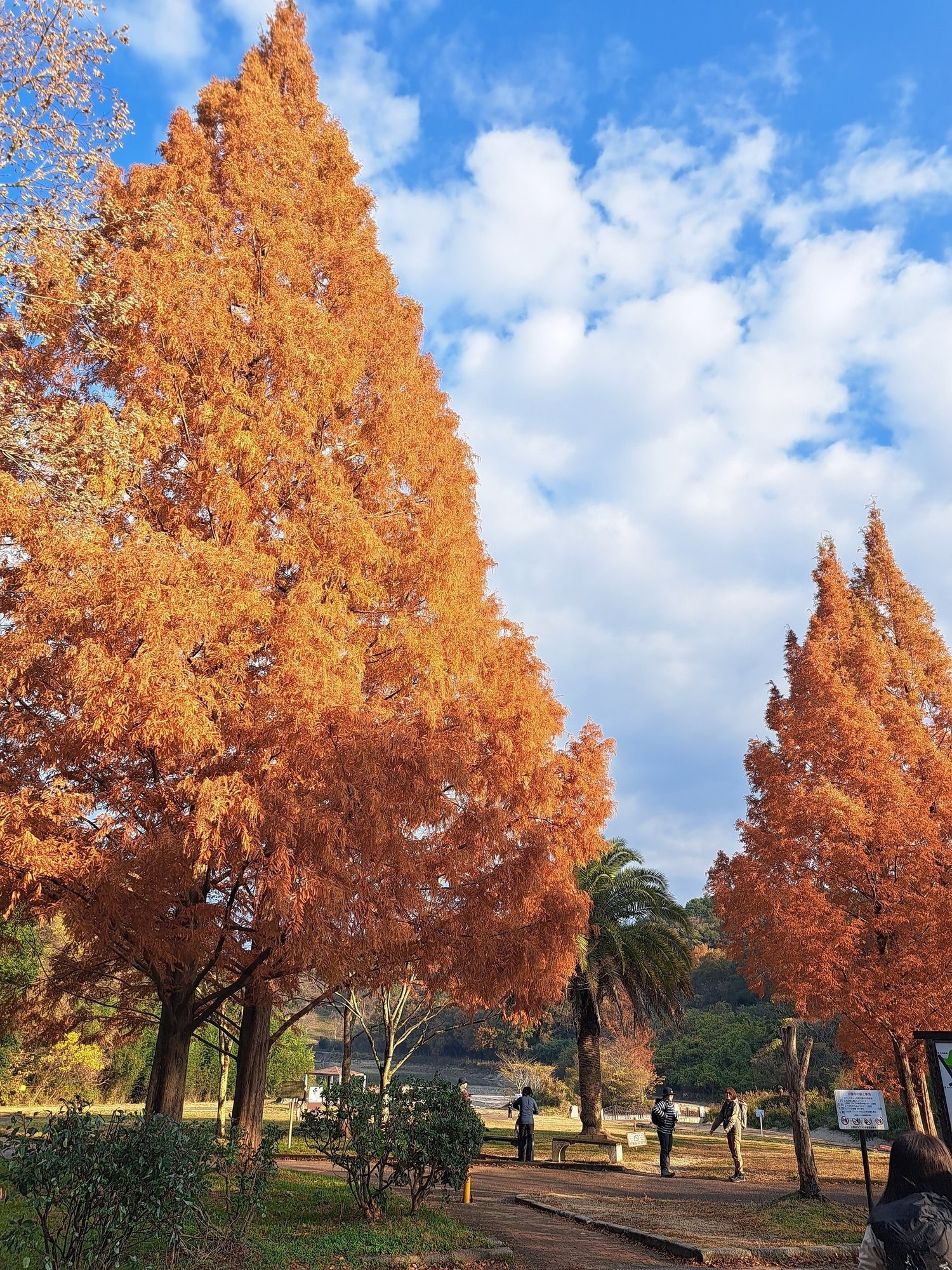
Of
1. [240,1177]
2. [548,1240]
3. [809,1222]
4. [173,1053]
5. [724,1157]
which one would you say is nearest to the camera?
[240,1177]

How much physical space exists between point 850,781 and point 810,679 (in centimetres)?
185

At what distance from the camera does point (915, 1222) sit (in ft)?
10.6

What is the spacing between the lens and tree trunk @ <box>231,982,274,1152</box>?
997 cm

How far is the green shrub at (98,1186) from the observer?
17.4 feet

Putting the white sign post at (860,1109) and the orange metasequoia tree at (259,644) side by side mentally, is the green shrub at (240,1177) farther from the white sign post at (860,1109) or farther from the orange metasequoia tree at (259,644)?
the white sign post at (860,1109)

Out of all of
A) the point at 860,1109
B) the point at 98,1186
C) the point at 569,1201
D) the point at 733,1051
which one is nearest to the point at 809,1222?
the point at 860,1109

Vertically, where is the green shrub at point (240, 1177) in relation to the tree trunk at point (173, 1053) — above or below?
below

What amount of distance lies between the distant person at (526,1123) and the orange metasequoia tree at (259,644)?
8.23 m

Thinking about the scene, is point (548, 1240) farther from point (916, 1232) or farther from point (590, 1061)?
point (590, 1061)

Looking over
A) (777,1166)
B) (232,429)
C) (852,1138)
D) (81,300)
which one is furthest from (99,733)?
(852,1138)

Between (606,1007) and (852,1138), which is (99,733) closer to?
(606,1007)

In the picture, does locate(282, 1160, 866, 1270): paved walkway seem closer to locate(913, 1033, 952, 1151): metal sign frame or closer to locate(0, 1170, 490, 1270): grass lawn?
locate(0, 1170, 490, 1270): grass lawn

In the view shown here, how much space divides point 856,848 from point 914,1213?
33.7 ft

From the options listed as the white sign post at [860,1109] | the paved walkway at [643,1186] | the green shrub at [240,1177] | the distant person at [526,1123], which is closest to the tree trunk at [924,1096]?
the paved walkway at [643,1186]
